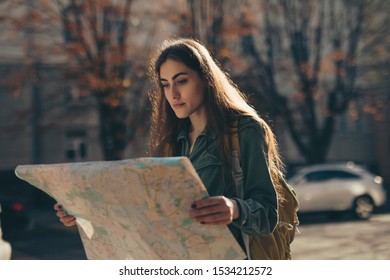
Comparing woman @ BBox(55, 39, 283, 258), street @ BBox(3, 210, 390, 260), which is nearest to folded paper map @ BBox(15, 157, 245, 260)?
woman @ BBox(55, 39, 283, 258)

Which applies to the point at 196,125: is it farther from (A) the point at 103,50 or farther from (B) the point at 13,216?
(A) the point at 103,50

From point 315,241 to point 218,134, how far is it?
27.3 feet

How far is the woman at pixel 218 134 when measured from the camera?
63.4 inches

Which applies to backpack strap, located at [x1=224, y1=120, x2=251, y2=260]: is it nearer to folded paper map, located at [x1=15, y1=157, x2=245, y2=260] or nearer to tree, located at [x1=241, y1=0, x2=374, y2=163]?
folded paper map, located at [x1=15, y1=157, x2=245, y2=260]

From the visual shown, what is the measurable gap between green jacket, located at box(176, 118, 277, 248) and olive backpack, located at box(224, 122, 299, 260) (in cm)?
2

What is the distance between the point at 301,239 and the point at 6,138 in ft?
40.9

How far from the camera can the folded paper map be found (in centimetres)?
137

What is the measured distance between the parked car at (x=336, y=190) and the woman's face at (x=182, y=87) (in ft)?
39.4

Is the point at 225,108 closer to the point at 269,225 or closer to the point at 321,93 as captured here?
the point at 269,225

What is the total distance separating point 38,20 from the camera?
560 inches

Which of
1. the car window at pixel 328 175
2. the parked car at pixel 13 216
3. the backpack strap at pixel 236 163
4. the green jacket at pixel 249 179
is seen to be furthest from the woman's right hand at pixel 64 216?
the car window at pixel 328 175

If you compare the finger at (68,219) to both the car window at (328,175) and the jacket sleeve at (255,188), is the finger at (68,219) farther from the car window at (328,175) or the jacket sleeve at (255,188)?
the car window at (328,175)

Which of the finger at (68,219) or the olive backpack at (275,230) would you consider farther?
the finger at (68,219)
